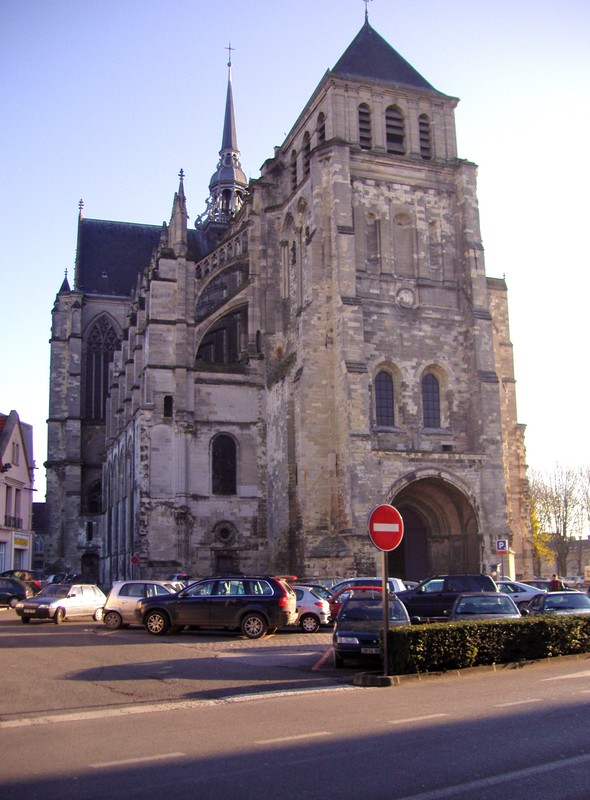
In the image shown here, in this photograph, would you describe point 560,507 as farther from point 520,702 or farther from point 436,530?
point 520,702

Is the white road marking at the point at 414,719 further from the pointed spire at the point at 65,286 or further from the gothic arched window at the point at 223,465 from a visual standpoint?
the pointed spire at the point at 65,286

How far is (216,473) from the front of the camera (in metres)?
39.4

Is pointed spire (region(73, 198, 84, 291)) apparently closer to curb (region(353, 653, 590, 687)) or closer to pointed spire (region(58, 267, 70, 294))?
pointed spire (region(58, 267, 70, 294))

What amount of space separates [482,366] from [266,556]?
12764 mm

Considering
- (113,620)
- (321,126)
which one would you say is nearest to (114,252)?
(321,126)

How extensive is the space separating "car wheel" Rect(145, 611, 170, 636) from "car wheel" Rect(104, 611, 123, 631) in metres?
2.51

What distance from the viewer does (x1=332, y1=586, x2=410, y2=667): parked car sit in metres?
14.4

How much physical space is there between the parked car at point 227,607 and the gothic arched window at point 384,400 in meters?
16.2

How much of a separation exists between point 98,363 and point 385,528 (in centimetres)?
4993

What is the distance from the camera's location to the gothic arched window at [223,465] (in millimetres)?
39344

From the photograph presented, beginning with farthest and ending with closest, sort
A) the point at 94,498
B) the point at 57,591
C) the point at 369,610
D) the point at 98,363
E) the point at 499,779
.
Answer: the point at 98,363 < the point at 94,498 < the point at 57,591 < the point at 369,610 < the point at 499,779

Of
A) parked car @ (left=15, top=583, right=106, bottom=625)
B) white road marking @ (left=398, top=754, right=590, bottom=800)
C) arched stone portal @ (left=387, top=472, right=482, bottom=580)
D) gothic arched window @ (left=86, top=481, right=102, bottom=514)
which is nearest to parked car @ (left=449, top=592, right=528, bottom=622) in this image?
white road marking @ (left=398, top=754, right=590, bottom=800)

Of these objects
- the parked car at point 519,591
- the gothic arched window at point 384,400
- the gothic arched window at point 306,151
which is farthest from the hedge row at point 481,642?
the gothic arched window at point 306,151

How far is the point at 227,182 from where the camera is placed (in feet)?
236
